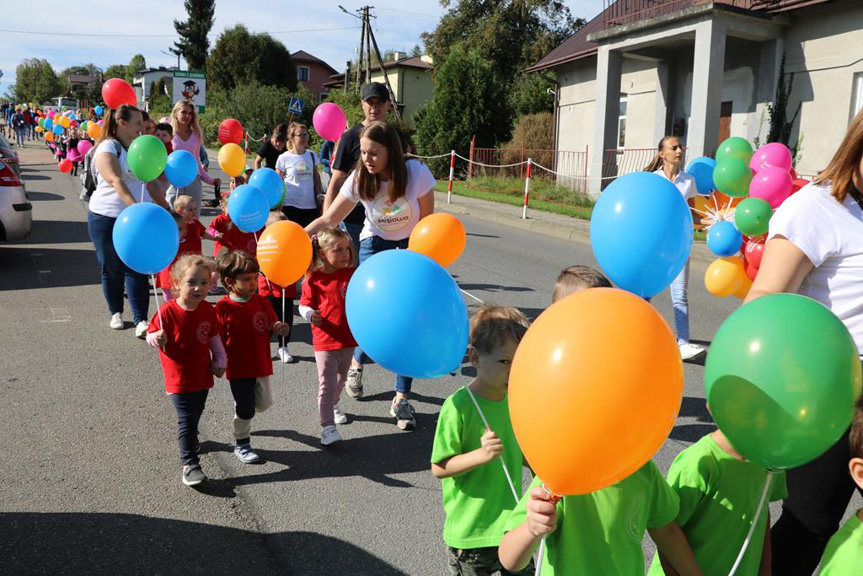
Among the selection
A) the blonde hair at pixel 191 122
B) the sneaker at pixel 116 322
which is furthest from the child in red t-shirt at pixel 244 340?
the blonde hair at pixel 191 122

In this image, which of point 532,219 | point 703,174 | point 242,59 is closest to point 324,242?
point 703,174

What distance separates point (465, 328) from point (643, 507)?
0.82 metres

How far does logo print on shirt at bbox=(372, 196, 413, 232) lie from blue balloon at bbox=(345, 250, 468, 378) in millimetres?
1955

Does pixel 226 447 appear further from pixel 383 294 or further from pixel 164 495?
pixel 383 294

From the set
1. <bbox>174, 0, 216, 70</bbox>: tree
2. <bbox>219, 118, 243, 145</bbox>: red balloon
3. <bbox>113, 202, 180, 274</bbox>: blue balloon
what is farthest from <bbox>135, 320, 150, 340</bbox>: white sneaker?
<bbox>174, 0, 216, 70</bbox>: tree

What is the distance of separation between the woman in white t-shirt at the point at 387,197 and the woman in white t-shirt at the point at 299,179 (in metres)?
2.68

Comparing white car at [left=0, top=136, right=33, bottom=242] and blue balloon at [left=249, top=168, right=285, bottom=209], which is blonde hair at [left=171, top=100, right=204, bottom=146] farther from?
white car at [left=0, top=136, right=33, bottom=242]

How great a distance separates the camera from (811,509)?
233cm

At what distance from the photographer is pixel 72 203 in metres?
16.0

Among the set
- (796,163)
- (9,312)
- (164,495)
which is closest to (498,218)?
(796,163)

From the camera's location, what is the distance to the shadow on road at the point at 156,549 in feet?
9.59

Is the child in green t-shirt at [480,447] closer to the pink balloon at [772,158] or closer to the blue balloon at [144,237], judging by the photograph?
the blue balloon at [144,237]

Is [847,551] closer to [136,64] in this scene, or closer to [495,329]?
[495,329]

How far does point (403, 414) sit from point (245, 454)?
1010 millimetres
